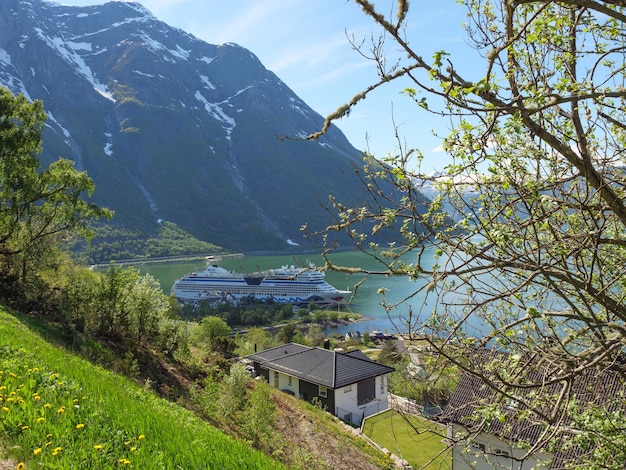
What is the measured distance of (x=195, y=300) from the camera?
226 feet

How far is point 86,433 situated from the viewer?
2930 mm

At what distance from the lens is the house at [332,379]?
2036 centimetres

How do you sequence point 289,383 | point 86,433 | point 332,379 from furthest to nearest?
point 289,383 < point 332,379 < point 86,433

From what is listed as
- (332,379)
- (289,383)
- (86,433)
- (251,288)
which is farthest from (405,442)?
(251,288)

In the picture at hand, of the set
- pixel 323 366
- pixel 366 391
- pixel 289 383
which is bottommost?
pixel 366 391

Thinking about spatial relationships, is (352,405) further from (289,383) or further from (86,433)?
(86,433)

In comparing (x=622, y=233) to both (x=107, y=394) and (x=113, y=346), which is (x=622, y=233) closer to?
(x=107, y=394)

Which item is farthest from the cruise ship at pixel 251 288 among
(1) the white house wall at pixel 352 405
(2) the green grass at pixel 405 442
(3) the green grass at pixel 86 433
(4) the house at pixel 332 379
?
(3) the green grass at pixel 86 433

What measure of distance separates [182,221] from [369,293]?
374ft

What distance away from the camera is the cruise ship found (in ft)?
227

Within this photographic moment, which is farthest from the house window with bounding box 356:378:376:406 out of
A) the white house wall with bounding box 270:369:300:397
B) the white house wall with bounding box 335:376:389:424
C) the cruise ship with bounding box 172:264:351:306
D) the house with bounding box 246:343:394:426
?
the cruise ship with bounding box 172:264:351:306

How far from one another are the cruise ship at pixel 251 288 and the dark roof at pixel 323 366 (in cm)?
4368

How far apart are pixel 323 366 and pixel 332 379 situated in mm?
1597

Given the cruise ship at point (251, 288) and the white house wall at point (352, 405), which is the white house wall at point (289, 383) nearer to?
the white house wall at point (352, 405)
